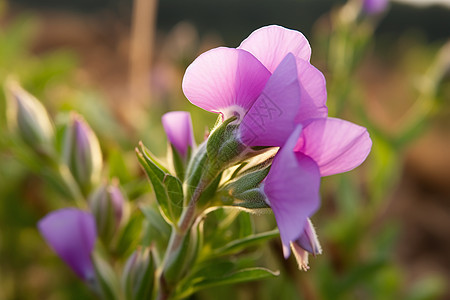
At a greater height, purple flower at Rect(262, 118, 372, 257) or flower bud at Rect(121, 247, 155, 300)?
purple flower at Rect(262, 118, 372, 257)

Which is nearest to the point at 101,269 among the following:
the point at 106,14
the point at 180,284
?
the point at 180,284

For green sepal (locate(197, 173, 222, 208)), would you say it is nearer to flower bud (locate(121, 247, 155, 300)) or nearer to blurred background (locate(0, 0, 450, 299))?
flower bud (locate(121, 247, 155, 300))

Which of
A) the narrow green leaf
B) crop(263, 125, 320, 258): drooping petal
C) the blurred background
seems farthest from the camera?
the blurred background

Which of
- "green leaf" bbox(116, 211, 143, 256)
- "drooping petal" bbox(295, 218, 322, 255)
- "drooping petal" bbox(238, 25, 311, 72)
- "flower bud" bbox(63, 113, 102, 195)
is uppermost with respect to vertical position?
"drooping petal" bbox(238, 25, 311, 72)

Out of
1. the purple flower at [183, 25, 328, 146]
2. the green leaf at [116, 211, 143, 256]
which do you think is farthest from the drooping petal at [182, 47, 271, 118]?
the green leaf at [116, 211, 143, 256]

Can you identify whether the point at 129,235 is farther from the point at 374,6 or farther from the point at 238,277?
the point at 374,6

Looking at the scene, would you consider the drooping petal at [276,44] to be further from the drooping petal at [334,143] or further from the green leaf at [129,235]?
the green leaf at [129,235]
